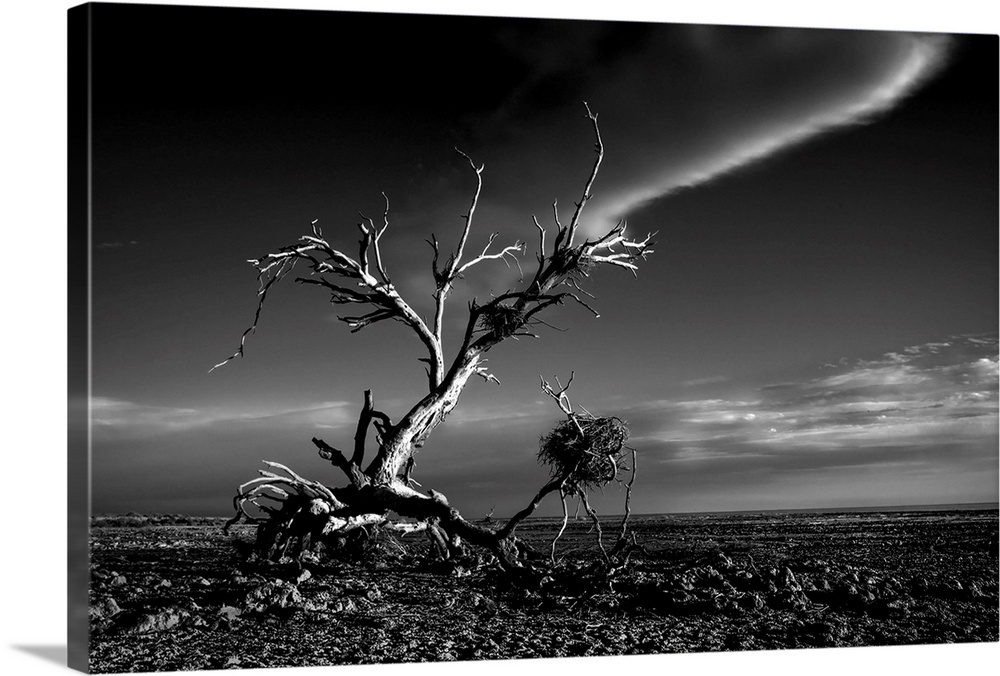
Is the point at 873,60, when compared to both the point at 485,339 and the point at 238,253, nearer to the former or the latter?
the point at 485,339

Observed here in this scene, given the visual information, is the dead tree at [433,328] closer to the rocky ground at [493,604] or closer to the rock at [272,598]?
the rocky ground at [493,604]

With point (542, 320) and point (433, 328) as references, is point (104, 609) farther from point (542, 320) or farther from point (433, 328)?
point (542, 320)

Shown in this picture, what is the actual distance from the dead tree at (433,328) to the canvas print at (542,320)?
0.03 meters

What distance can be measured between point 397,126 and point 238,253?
5.04ft

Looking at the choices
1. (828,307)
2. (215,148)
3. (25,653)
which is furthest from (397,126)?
(25,653)

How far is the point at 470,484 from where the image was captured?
35.2 feet

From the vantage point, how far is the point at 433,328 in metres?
10.7

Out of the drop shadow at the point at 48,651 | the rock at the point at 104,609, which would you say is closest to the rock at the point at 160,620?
the rock at the point at 104,609

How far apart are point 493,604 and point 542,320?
2.24 metres

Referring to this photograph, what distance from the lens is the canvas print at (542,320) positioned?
380 inches

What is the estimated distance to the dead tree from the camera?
10.3 meters

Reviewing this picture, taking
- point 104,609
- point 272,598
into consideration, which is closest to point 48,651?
point 104,609

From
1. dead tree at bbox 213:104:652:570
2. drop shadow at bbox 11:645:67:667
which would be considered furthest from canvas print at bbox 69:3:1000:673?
drop shadow at bbox 11:645:67:667

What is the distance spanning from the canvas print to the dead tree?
0.09ft
